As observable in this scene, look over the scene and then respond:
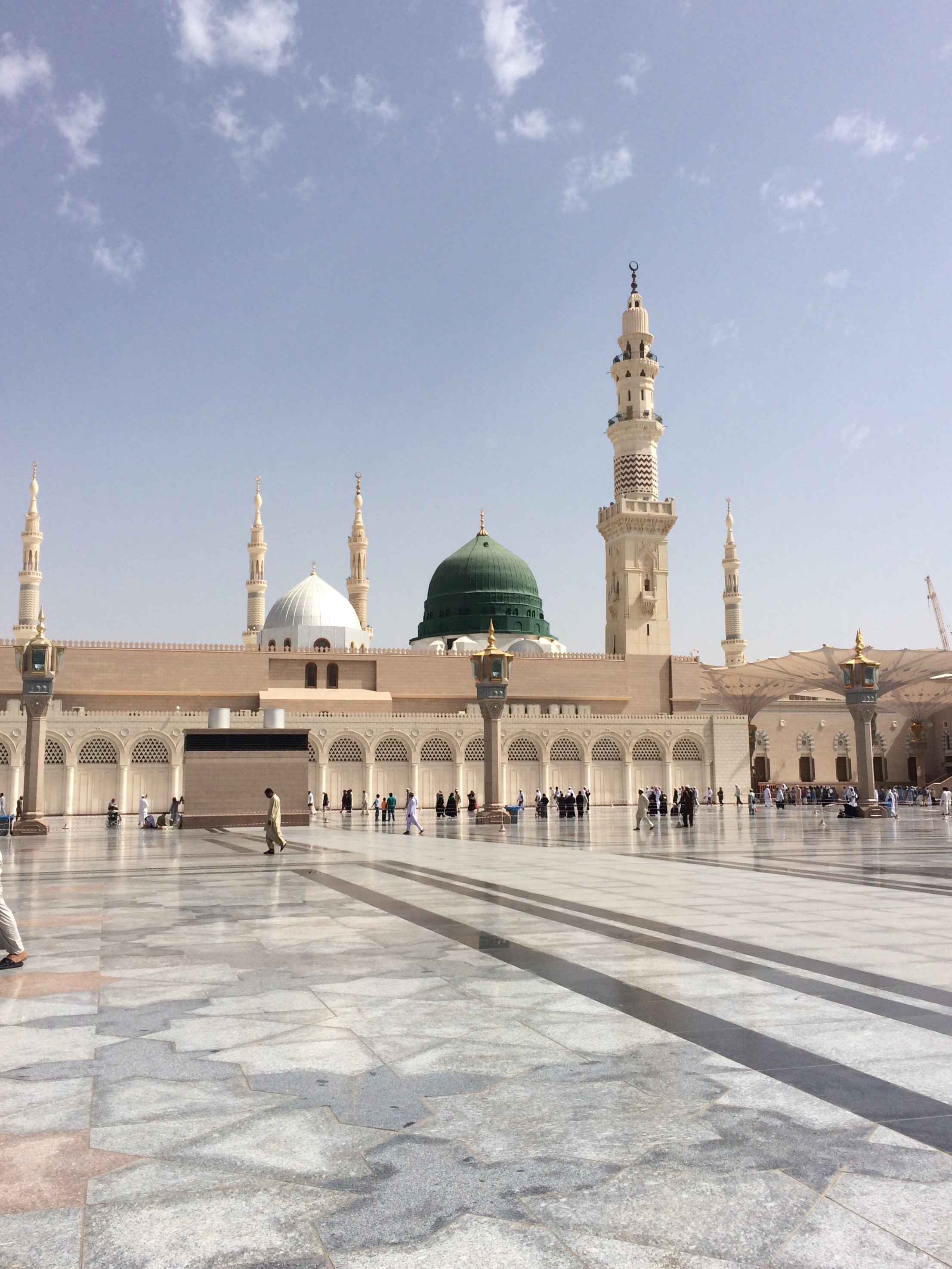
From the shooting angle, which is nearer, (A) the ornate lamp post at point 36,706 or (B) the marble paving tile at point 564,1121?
(B) the marble paving tile at point 564,1121

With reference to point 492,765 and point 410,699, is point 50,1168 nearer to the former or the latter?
point 492,765

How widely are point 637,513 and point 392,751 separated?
14.8m

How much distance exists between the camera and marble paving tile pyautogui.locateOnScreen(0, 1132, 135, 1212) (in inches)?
94.6

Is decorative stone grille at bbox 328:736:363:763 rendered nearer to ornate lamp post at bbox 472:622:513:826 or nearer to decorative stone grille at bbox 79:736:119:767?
decorative stone grille at bbox 79:736:119:767

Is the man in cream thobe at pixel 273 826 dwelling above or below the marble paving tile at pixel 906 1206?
above

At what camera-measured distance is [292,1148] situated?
8.92 feet

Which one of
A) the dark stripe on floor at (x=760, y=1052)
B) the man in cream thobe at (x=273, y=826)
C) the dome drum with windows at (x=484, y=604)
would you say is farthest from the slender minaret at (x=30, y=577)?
the dark stripe on floor at (x=760, y=1052)

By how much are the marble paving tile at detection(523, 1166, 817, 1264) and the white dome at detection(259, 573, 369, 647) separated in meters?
42.8

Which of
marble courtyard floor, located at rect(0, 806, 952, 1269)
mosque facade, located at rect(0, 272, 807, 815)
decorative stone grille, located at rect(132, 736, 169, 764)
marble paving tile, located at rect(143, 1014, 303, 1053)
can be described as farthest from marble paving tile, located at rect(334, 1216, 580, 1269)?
decorative stone grille, located at rect(132, 736, 169, 764)

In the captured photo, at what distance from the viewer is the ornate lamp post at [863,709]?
77.5 ft

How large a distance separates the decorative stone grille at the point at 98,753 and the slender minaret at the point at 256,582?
560 inches

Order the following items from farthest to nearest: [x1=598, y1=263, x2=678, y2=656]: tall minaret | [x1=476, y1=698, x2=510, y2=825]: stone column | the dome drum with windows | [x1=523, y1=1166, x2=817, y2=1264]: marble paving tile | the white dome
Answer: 1. the dome drum with windows
2. the white dome
3. [x1=598, y1=263, x2=678, y2=656]: tall minaret
4. [x1=476, y1=698, x2=510, y2=825]: stone column
5. [x1=523, y1=1166, x2=817, y2=1264]: marble paving tile

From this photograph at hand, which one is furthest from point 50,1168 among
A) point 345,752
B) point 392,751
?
point 392,751

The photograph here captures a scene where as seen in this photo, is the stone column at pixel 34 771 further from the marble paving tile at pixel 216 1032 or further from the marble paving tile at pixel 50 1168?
the marble paving tile at pixel 50 1168
